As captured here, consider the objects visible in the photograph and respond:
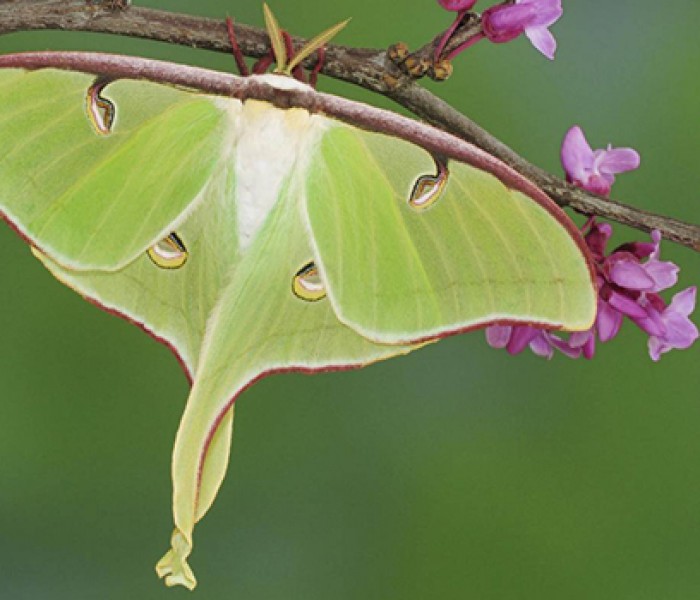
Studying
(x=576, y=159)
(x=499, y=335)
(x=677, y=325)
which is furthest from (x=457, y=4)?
(x=677, y=325)

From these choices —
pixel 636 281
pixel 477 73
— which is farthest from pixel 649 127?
pixel 636 281

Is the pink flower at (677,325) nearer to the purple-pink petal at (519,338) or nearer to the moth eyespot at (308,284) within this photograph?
the purple-pink petal at (519,338)

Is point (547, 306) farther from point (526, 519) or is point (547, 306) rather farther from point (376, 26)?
point (376, 26)

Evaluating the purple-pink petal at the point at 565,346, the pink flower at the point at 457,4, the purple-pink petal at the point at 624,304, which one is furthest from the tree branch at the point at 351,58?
the purple-pink petal at the point at 565,346

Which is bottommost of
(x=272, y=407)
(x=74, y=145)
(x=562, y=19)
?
(x=272, y=407)

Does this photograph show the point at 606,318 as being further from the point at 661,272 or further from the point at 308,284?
the point at 308,284

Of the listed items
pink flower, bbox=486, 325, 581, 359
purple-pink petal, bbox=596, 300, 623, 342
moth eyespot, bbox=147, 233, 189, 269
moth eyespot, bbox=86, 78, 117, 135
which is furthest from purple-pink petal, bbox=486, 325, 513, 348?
moth eyespot, bbox=86, 78, 117, 135

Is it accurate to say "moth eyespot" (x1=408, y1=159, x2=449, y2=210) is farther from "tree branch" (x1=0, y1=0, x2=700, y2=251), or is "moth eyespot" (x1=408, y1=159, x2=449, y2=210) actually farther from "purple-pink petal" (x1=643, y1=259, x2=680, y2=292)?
"purple-pink petal" (x1=643, y1=259, x2=680, y2=292)
